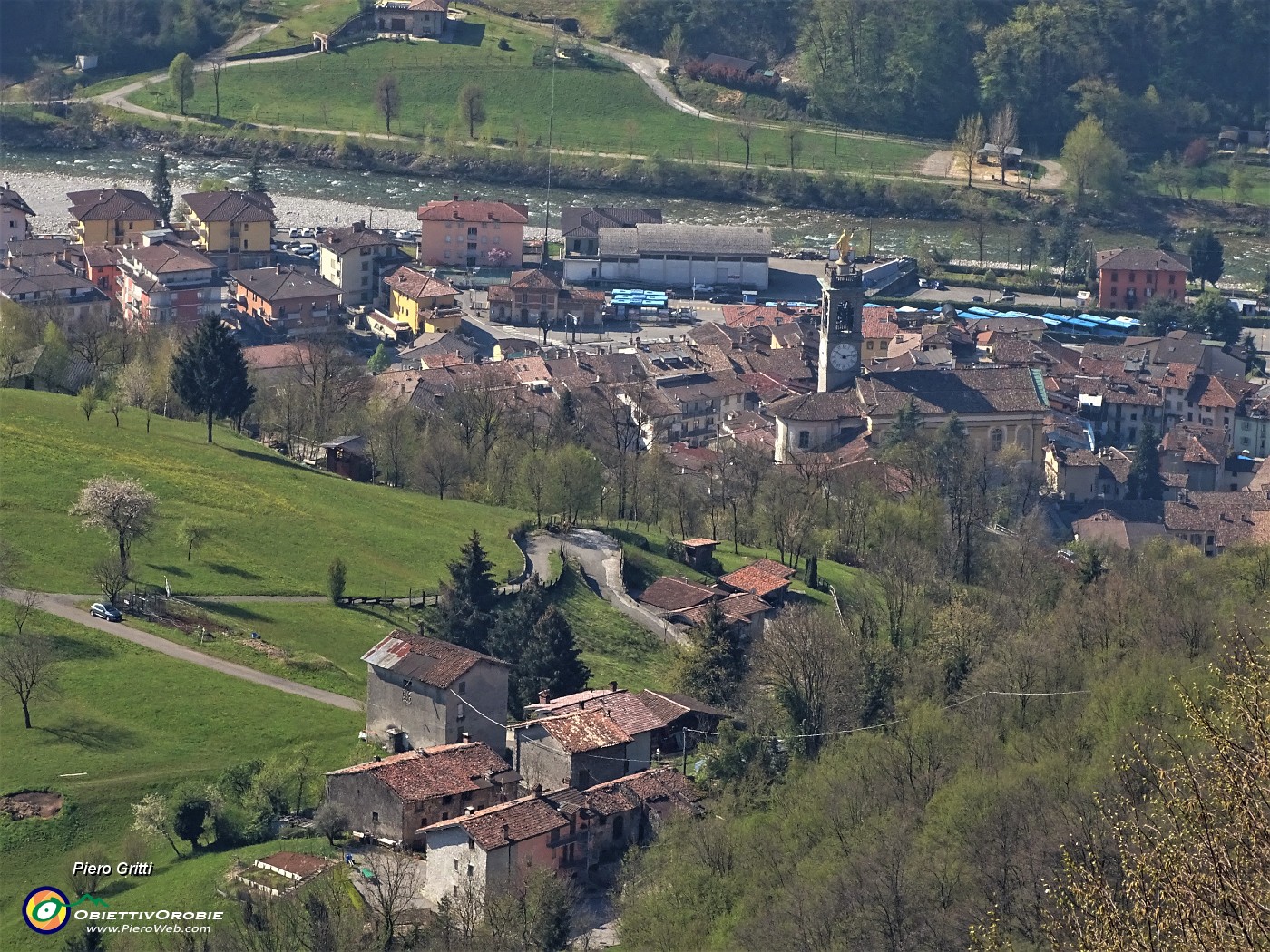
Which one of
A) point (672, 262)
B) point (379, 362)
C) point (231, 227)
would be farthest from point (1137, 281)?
point (231, 227)

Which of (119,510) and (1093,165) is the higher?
(1093,165)

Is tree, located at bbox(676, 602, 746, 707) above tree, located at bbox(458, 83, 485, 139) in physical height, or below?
below

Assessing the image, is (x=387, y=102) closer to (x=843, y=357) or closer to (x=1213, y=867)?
(x=843, y=357)

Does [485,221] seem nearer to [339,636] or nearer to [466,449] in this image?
[466,449]

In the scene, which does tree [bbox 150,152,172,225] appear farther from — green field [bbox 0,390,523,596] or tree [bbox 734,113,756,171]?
green field [bbox 0,390,523,596]

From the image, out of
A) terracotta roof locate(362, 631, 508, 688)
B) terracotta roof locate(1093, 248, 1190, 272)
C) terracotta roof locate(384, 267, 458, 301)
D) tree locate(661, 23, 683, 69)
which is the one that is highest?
tree locate(661, 23, 683, 69)

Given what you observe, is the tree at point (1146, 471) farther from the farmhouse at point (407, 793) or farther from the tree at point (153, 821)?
the tree at point (153, 821)

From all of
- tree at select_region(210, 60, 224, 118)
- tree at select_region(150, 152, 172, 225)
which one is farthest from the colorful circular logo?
tree at select_region(210, 60, 224, 118)

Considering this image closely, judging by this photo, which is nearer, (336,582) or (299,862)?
(299,862)
